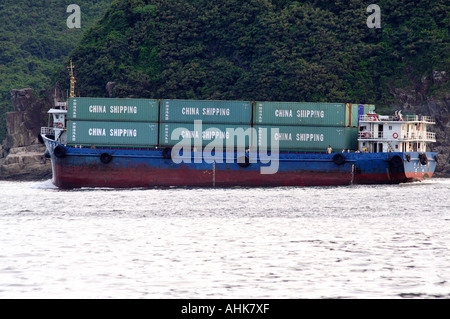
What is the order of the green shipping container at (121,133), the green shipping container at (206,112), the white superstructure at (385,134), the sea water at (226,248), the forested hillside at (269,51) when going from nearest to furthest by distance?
1. the sea water at (226,248)
2. the green shipping container at (121,133)
3. the green shipping container at (206,112)
4. the white superstructure at (385,134)
5. the forested hillside at (269,51)

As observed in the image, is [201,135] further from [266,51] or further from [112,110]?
[266,51]

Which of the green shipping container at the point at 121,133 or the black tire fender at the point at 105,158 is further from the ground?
the green shipping container at the point at 121,133

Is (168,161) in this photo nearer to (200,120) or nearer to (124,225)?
(200,120)

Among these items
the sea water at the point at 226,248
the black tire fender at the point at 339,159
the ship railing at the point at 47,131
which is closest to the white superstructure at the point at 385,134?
the black tire fender at the point at 339,159

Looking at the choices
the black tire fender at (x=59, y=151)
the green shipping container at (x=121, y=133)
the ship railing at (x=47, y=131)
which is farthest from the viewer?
the ship railing at (x=47, y=131)

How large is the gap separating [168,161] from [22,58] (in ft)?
317

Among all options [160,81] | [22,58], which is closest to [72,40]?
[22,58]

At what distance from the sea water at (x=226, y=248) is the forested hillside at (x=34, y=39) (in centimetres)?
9243

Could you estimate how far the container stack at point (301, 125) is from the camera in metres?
61.8

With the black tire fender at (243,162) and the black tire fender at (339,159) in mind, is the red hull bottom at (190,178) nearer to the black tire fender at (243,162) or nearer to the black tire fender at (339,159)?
the black tire fender at (243,162)

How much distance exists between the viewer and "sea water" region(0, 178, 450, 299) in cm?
2036

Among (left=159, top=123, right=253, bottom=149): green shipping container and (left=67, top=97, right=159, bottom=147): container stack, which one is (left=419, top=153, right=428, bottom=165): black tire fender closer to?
(left=159, top=123, right=253, bottom=149): green shipping container
